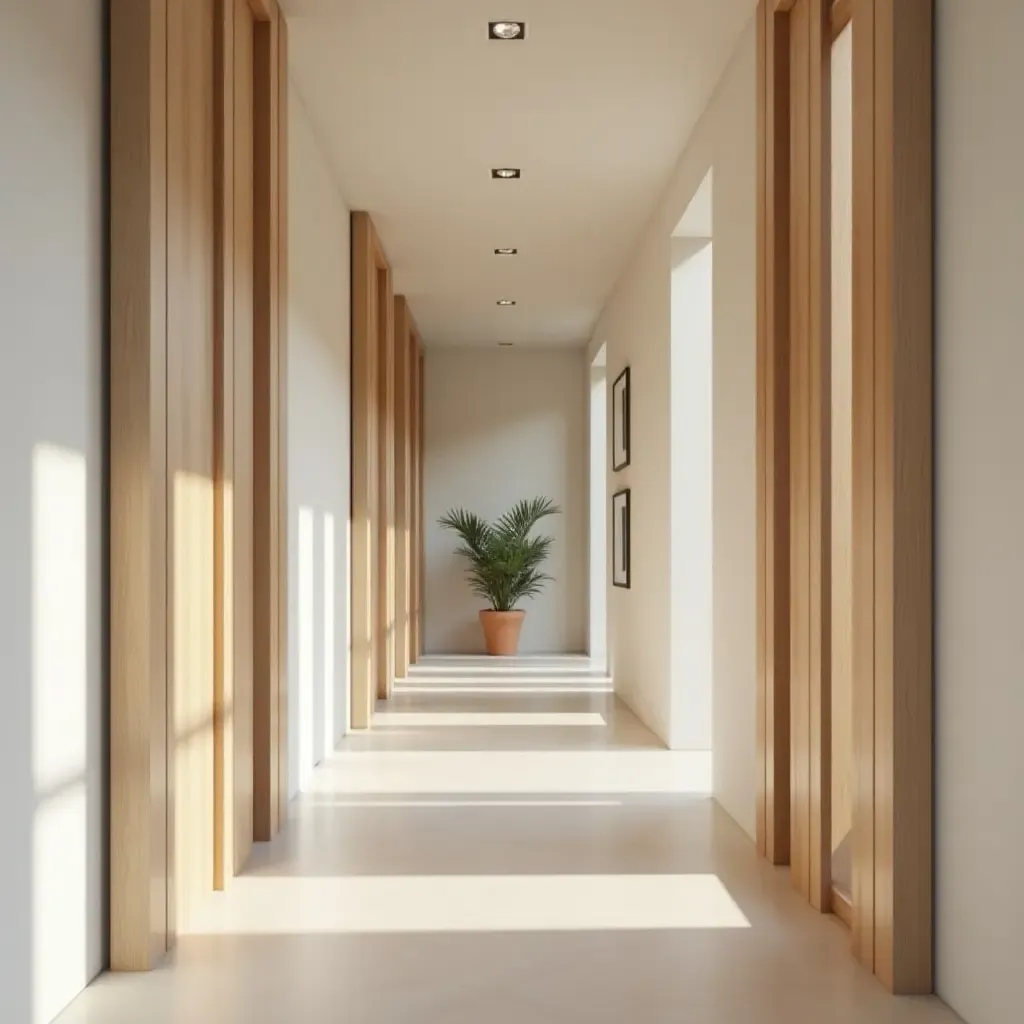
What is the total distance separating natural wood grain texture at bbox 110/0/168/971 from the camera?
2.74m

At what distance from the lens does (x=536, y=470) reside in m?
12.0

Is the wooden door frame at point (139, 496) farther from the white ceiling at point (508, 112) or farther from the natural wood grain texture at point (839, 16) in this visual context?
the natural wood grain texture at point (839, 16)

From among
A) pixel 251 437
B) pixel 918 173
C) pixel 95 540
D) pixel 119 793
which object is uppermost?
pixel 918 173

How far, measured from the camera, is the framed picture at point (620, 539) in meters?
8.17

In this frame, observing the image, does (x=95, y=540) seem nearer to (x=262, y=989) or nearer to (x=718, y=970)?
(x=262, y=989)

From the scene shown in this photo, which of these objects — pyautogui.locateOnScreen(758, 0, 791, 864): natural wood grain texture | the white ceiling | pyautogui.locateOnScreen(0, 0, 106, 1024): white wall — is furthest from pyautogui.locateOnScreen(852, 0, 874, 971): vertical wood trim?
pyautogui.locateOnScreen(0, 0, 106, 1024): white wall

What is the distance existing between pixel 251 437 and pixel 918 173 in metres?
2.33

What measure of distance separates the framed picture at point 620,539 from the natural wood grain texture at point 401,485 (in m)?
1.66


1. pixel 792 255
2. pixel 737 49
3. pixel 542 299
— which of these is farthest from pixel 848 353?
pixel 542 299

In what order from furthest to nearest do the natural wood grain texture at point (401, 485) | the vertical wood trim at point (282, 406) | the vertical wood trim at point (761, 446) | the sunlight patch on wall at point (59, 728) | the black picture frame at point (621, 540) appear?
the natural wood grain texture at point (401, 485), the black picture frame at point (621, 540), the vertical wood trim at point (282, 406), the vertical wood trim at point (761, 446), the sunlight patch on wall at point (59, 728)

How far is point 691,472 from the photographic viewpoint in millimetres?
6176

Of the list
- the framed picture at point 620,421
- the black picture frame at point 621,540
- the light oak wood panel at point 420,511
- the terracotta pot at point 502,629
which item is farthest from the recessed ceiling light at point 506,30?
the terracotta pot at point 502,629

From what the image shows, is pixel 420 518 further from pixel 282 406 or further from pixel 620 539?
pixel 282 406

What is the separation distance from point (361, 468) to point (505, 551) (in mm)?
4554
